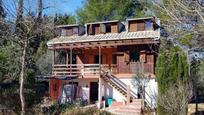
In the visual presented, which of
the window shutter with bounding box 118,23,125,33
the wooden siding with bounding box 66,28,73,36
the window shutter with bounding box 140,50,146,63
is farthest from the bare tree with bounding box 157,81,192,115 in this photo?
the wooden siding with bounding box 66,28,73,36

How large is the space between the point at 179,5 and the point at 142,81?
62.8ft

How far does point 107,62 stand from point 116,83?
369 centimetres

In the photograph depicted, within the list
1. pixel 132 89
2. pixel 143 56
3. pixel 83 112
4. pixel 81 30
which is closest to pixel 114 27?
pixel 81 30

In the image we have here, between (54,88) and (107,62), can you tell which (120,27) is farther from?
(54,88)

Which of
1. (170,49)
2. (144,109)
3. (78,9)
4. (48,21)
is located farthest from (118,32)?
(170,49)

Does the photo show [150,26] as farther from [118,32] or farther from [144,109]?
[144,109]

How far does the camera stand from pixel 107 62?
29047mm

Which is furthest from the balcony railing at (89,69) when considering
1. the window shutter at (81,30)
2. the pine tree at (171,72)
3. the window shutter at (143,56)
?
the pine tree at (171,72)

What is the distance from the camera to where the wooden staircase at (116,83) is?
82.6 feet

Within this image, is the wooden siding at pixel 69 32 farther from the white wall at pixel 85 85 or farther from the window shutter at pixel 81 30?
the white wall at pixel 85 85

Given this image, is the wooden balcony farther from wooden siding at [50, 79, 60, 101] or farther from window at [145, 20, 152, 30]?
window at [145, 20, 152, 30]

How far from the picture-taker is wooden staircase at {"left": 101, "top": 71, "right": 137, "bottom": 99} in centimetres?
2519

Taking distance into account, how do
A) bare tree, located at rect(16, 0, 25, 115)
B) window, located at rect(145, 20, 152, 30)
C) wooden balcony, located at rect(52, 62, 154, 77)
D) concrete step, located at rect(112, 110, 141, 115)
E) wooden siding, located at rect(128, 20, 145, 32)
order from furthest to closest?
wooden siding, located at rect(128, 20, 145, 32) → window, located at rect(145, 20, 152, 30) → wooden balcony, located at rect(52, 62, 154, 77) → concrete step, located at rect(112, 110, 141, 115) → bare tree, located at rect(16, 0, 25, 115)

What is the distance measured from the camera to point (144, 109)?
22781 mm
